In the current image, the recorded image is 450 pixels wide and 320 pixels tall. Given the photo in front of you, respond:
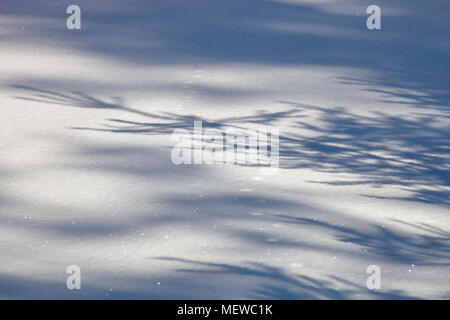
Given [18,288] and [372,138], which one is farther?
[372,138]

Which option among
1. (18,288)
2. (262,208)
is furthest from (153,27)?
(18,288)

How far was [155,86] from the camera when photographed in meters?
4.74

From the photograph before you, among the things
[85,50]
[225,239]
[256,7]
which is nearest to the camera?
[225,239]

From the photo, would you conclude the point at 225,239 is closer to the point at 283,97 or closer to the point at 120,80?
the point at 283,97

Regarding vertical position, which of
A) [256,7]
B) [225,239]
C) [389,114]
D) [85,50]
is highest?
[256,7]

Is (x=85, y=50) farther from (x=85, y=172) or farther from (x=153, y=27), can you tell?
(x=85, y=172)

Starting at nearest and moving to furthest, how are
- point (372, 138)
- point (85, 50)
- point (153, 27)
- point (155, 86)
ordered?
1. point (372, 138)
2. point (155, 86)
3. point (85, 50)
4. point (153, 27)

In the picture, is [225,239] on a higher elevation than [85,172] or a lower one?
lower

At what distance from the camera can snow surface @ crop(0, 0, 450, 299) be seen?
2.83m

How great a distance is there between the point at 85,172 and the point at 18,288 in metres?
1.03

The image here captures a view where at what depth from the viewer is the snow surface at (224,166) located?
2832mm

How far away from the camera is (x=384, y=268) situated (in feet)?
9.27

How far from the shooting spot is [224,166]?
3.70 m
